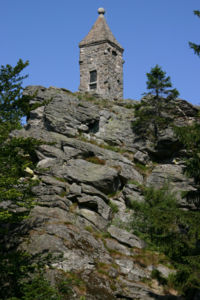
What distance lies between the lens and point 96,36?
38.4 meters

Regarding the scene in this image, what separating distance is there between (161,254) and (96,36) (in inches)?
1089

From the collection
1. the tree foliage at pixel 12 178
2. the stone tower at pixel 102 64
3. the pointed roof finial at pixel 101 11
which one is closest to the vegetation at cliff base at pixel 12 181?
the tree foliage at pixel 12 178

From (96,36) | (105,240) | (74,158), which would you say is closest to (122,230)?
(105,240)

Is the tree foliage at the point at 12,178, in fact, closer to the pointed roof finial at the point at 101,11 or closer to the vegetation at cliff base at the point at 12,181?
the vegetation at cliff base at the point at 12,181

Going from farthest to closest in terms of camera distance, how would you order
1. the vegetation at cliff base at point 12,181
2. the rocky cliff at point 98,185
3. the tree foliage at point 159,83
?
the tree foliage at point 159,83
the rocky cliff at point 98,185
the vegetation at cliff base at point 12,181

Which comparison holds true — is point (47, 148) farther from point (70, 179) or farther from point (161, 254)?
point (161, 254)

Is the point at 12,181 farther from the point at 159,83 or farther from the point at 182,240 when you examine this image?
the point at 159,83

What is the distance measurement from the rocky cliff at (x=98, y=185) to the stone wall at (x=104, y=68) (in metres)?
3.98

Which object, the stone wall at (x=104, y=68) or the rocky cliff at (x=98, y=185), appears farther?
the stone wall at (x=104, y=68)

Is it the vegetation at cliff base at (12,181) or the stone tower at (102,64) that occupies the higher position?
the stone tower at (102,64)

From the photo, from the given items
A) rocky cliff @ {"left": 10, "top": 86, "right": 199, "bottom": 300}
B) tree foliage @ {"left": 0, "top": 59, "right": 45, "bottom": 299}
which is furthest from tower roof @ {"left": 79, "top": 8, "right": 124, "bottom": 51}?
tree foliage @ {"left": 0, "top": 59, "right": 45, "bottom": 299}

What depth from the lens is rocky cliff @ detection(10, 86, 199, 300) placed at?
1462cm

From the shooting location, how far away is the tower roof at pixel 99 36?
37.8 m

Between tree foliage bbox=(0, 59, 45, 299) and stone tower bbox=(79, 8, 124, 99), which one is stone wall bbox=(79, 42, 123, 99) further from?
tree foliage bbox=(0, 59, 45, 299)
